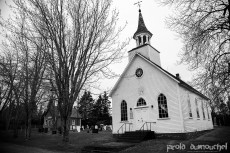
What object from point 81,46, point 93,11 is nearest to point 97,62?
point 81,46

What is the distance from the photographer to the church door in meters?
17.2

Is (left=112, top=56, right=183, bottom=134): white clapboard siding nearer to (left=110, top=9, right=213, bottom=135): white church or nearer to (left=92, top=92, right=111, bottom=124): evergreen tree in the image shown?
(left=110, top=9, right=213, bottom=135): white church

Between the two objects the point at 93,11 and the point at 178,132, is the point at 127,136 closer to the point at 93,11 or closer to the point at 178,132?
the point at 178,132

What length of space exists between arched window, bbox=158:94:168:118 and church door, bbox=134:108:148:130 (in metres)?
1.43

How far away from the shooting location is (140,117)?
1745 centimetres

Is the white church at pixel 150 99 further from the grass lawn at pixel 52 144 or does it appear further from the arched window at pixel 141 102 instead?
the grass lawn at pixel 52 144

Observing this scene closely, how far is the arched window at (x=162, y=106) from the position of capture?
1620 centimetres

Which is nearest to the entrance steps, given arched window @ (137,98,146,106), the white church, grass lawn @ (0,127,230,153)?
Answer: grass lawn @ (0,127,230,153)

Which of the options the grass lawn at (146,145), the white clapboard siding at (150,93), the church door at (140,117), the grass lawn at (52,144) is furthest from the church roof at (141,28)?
the grass lawn at (52,144)

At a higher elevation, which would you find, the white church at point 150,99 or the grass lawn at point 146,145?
the white church at point 150,99

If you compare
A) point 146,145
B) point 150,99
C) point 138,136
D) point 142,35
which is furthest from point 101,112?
point 146,145

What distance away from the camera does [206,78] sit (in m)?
9.38

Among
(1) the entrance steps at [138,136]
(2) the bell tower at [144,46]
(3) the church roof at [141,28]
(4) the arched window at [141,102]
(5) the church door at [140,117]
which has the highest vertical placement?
(3) the church roof at [141,28]

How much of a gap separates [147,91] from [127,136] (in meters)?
4.71
